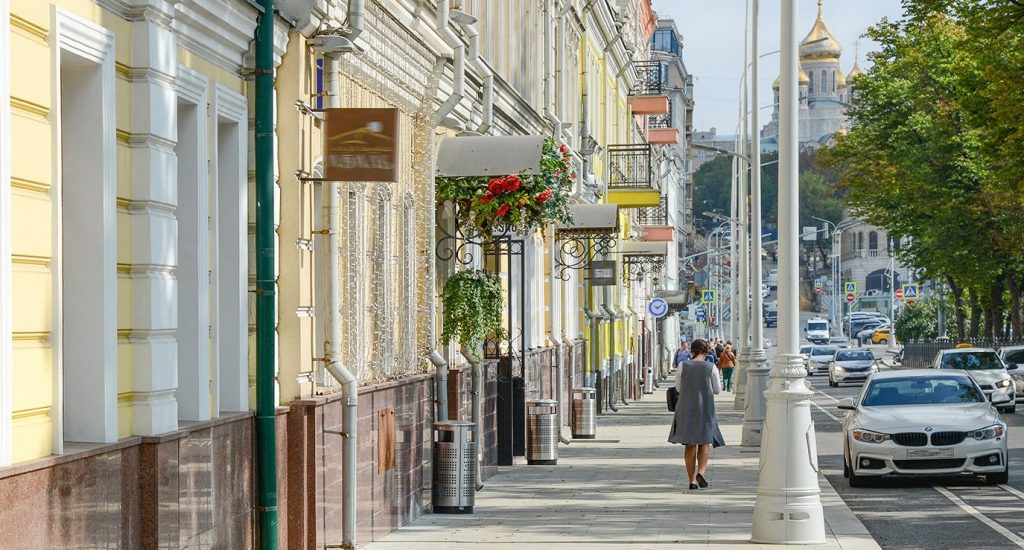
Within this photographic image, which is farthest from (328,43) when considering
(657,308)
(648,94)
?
(657,308)

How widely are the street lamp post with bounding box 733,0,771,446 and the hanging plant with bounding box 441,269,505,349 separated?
8396mm

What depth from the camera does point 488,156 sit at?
18156 mm

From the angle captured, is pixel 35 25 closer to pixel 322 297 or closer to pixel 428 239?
pixel 322 297

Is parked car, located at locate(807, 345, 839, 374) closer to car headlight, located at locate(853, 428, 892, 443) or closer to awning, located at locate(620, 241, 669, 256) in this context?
awning, located at locate(620, 241, 669, 256)

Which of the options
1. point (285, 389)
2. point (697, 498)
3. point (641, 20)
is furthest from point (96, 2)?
point (641, 20)

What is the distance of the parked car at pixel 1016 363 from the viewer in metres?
46.2

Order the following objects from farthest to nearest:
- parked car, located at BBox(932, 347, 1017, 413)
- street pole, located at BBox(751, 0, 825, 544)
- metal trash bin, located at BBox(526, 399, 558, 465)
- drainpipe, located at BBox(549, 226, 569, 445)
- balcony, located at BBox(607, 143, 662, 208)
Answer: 1. balcony, located at BBox(607, 143, 662, 208)
2. parked car, located at BBox(932, 347, 1017, 413)
3. drainpipe, located at BBox(549, 226, 569, 445)
4. metal trash bin, located at BBox(526, 399, 558, 465)
5. street pole, located at BBox(751, 0, 825, 544)

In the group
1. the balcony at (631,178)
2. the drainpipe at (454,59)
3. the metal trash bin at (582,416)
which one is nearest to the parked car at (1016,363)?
the balcony at (631,178)

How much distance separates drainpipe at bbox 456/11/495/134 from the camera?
19.2 meters

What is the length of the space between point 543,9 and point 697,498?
11613mm

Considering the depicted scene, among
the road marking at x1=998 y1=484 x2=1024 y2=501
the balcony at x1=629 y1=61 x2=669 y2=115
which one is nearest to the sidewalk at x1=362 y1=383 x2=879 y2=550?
the road marking at x1=998 y1=484 x2=1024 y2=501

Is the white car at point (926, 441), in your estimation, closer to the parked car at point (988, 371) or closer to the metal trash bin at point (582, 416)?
the metal trash bin at point (582, 416)

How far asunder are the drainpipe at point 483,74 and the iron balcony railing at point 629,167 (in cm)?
2213

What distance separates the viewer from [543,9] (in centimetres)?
2828
